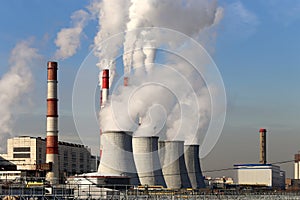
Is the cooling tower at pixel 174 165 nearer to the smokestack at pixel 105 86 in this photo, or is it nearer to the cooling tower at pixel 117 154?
the cooling tower at pixel 117 154

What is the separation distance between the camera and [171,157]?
5341cm

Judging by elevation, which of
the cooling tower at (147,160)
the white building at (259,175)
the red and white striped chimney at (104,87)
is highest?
the red and white striped chimney at (104,87)

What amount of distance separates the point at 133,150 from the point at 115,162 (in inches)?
89.4

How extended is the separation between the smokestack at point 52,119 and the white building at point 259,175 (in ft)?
119

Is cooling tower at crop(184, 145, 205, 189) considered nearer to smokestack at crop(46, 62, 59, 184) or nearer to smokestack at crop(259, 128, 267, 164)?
smokestack at crop(46, 62, 59, 184)

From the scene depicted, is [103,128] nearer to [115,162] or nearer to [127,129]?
[127,129]

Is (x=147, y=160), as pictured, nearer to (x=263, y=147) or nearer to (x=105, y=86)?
(x=105, y=86)

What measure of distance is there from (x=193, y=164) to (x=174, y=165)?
3.27 metres

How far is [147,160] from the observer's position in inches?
1994

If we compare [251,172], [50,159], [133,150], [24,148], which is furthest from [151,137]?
[251,172]

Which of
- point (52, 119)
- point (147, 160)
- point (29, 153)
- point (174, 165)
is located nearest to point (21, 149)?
point (29, 153)

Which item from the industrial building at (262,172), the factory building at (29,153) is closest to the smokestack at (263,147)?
the industrial building at (262,172)

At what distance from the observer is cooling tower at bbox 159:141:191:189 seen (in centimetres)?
5288

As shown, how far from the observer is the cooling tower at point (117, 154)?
1906 inches
